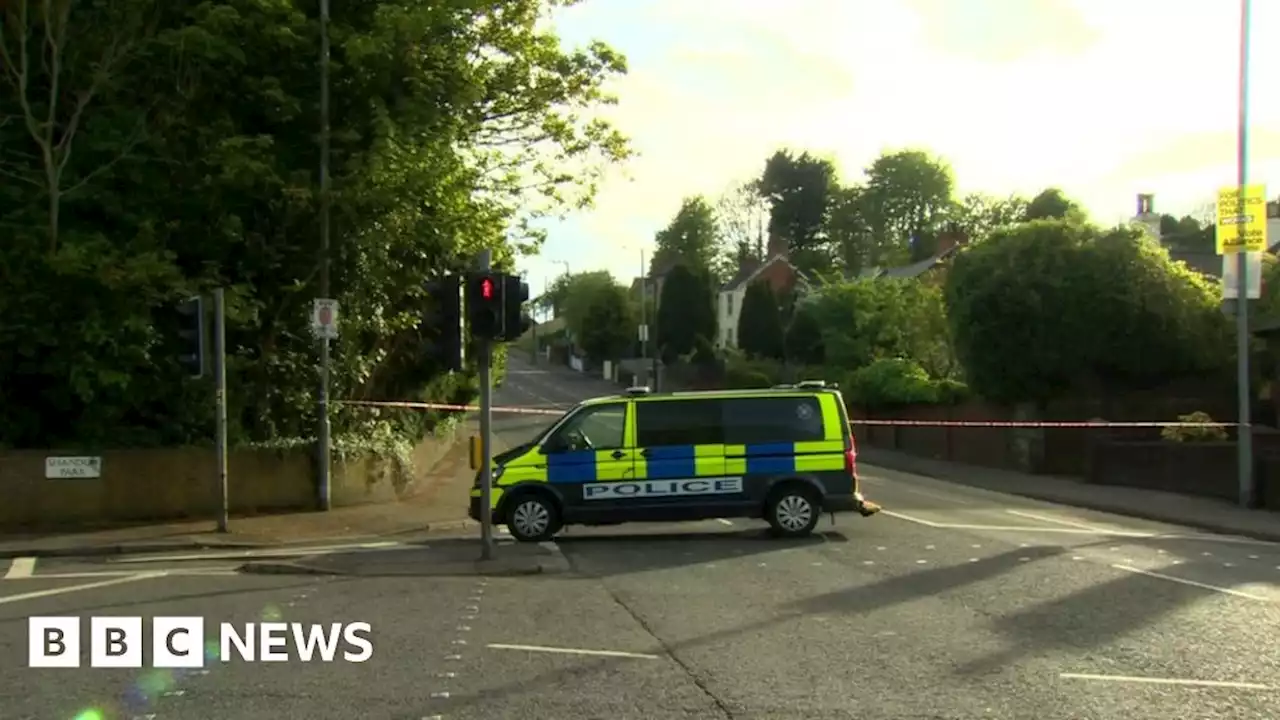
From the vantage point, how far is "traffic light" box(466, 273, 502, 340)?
13.7 meters

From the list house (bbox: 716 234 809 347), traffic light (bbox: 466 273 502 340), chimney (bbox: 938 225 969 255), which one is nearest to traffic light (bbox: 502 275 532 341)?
traffic light (bbox: 466 273 502 340)

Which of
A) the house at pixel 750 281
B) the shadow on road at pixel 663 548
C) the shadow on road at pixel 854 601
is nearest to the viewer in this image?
the shadow on road at pixel 854 601

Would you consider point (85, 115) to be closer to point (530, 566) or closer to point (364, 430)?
point (364, 430)

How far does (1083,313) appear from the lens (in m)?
29.8

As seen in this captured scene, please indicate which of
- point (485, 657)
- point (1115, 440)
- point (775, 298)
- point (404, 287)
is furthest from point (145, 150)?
point (775, 298)

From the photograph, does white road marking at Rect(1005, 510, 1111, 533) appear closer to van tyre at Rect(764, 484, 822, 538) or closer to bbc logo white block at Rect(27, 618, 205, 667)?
van tyre at Rect(764, 484, 822, 538)

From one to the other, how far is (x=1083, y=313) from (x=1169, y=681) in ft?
77.4

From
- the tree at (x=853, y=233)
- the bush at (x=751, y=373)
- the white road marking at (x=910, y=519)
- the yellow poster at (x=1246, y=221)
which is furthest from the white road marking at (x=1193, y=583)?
the tree at (x=853, y=233)

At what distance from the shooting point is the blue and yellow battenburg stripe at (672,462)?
15.9m

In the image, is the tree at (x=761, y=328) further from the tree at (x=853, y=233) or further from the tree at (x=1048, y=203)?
the tree at (x=853, y=233)

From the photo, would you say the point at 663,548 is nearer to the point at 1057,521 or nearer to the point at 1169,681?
the point at 1057,521

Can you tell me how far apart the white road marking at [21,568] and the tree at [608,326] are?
80.4 m

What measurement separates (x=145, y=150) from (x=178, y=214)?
43.4 inches

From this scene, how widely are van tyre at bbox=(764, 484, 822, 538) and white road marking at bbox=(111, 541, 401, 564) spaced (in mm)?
4488
